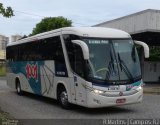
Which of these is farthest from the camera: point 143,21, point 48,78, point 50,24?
point 50,24

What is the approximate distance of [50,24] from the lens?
188 feet

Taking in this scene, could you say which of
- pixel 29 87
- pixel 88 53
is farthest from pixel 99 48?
pixel 29 87

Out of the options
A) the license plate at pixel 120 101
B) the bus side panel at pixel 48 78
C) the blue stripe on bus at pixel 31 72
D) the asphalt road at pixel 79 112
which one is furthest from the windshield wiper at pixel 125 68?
the blue stripe on bus at pixel 31 72

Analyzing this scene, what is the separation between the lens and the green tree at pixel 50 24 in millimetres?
56906

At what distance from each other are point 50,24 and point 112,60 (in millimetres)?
43620

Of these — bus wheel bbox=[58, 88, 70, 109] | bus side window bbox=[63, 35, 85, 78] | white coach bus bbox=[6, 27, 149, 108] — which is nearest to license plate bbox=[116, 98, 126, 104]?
white coach bus bbox=[6, 27, 149, 108]

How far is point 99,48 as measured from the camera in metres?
14.2

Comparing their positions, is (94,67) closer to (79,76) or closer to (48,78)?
(79,76)

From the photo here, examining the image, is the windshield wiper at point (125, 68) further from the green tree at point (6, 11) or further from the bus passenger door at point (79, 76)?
the green tree at point (6, 11)

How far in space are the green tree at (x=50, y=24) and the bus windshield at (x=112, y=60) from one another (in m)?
42.3

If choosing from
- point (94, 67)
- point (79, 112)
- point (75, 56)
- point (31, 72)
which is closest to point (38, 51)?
point (31, 72)

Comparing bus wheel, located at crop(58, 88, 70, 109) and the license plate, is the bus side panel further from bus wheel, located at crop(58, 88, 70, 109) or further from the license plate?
the license plate

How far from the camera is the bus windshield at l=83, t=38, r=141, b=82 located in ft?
45.6

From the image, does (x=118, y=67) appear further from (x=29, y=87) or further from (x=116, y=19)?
(x=116, y=19)
